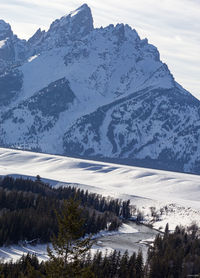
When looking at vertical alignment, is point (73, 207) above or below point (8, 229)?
above

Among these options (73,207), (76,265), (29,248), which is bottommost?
(29,248)

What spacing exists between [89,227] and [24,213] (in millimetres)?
26338

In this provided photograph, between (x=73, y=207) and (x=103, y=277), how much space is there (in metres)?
75.1

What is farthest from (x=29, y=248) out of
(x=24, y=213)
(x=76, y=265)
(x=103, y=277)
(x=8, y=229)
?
(x=76, y=265)

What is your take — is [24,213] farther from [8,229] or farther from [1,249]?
[1,249]

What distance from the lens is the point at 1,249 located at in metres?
134

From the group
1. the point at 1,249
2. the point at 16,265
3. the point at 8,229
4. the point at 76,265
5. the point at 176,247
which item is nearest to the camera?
the point at 76,265

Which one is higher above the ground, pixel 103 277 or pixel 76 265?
pixel 76 265

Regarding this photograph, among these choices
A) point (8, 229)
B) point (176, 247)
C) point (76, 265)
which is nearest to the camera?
point (76, 265)

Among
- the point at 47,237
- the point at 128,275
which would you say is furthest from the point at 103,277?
the point at 47,237

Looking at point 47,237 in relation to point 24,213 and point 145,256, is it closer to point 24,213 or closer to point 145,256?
point 24,213

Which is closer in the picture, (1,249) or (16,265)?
(16,265)

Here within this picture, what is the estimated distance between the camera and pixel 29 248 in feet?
462

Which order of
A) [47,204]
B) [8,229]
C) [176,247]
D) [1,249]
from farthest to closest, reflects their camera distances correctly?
[47,204], [176,247], [8,229], [1,249]
